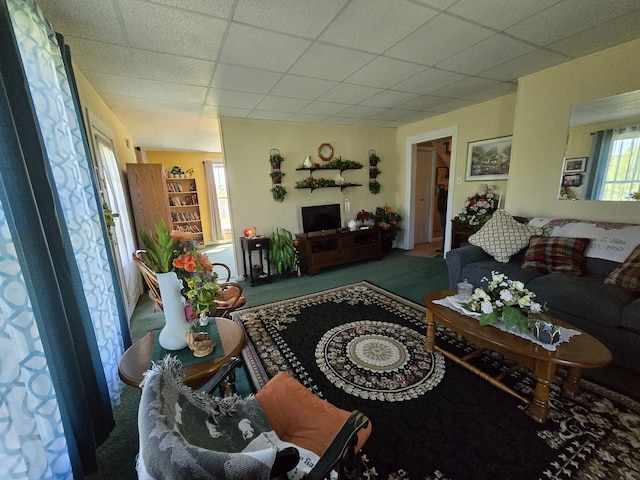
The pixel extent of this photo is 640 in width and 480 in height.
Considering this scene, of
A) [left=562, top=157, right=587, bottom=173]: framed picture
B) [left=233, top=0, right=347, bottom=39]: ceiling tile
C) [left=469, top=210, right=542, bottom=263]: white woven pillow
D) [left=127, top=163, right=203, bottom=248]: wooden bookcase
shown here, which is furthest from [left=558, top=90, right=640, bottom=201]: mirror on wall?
[left=127, top=163, right=203, bottom=248]: wooden bookcase

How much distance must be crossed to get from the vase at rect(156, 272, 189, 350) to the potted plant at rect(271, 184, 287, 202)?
3022mm

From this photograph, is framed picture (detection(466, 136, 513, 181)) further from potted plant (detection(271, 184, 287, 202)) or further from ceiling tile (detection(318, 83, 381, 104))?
potted plant (detection(271, 184, 287, 202))

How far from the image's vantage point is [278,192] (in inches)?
162

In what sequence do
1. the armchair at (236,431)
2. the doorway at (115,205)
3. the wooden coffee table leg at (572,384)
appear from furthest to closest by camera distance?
the doorway at (115,205) < the wooden coffee table leg at (572,384) < the armchair at (236,431)

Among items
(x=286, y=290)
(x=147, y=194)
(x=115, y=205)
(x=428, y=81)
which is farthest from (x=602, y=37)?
(x=147, y=194)

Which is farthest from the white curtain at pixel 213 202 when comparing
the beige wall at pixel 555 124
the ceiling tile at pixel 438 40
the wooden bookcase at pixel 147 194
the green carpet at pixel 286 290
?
the beige wall at pixel 555 124

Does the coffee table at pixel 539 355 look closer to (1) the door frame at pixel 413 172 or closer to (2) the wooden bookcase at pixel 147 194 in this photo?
(1) the door frame at pixel 413 172

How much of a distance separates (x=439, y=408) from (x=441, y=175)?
18.6 ft

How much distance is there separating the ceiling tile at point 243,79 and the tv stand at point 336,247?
2074 mm

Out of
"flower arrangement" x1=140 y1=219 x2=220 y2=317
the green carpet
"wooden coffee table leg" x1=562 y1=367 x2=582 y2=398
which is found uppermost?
"flower arrangement" x1=140 y1=219 x2=220 y2=317

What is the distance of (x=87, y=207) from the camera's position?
1688 millimetres

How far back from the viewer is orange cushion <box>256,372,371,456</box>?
3.33ft

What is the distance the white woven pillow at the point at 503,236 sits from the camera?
8.70ft

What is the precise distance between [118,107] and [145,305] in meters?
2.45
